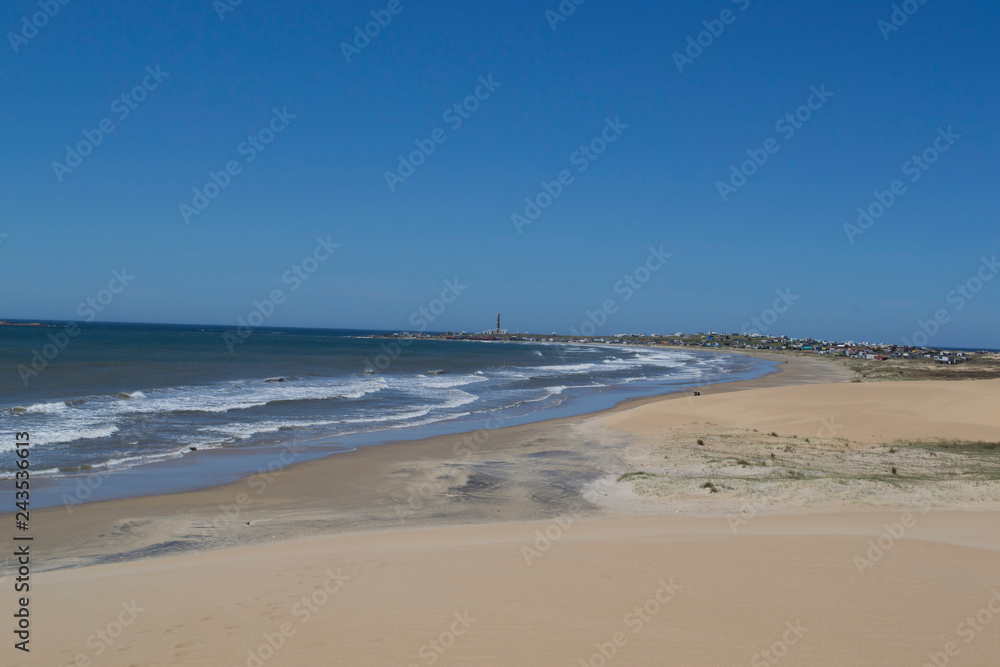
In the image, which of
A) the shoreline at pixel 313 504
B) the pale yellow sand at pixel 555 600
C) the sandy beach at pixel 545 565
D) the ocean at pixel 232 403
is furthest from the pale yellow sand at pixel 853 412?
the pale yellow sand at pixel 555 600

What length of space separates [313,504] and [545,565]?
22.0 feet

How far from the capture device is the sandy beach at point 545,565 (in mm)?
5609

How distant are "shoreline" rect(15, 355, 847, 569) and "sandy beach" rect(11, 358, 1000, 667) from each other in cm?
8

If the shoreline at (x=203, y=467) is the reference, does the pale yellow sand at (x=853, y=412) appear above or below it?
above

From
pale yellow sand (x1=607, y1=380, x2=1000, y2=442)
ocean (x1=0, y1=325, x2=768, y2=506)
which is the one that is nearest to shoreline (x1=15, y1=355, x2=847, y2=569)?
ocean (x1=0, y1=325, x2=768, y2=506)

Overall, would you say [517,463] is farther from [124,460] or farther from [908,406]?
[908,406]

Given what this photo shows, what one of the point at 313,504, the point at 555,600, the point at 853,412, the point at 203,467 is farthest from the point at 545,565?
the point at 853,412

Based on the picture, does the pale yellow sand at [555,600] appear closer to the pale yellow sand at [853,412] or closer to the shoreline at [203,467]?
the shoreline at [203,467]

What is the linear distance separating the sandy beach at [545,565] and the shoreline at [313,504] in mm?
76

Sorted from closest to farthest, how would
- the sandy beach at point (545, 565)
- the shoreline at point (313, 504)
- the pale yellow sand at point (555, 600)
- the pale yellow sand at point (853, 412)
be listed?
the pale yellow sand at point (555, 600) < the sandy beach at point (545, 565) < the shoreline at point (313, 504) < the pale yellow sand at point (853, 412)

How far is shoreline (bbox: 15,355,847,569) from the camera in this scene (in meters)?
10.4

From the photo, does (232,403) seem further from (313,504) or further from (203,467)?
(313,504)

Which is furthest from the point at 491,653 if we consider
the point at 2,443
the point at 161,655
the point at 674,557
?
the point at 2,443

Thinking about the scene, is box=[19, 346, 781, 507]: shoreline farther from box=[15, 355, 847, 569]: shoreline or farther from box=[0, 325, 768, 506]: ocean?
box=[15, 355, 847, 569]: shoreline
